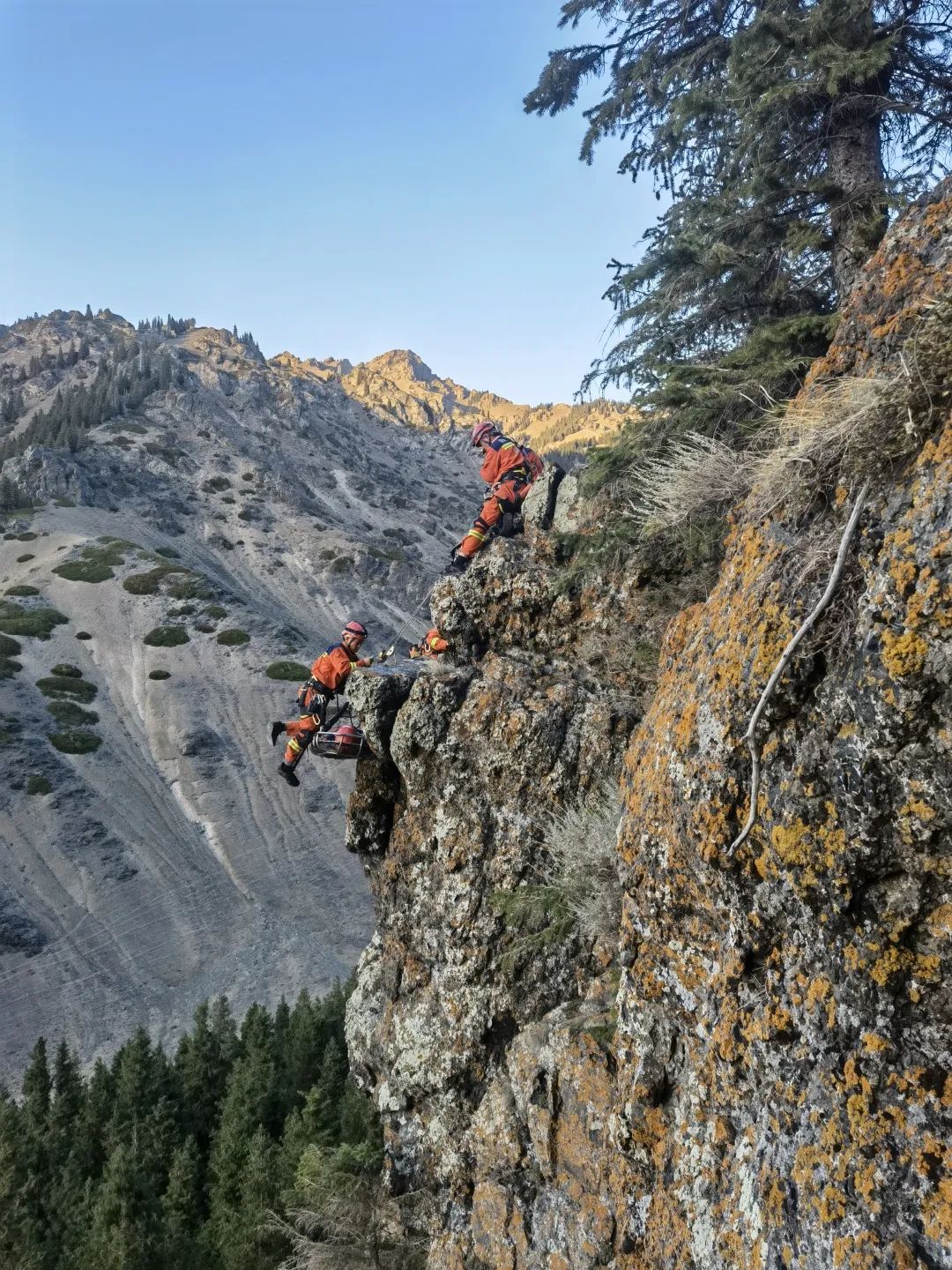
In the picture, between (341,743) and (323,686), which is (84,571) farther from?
(341,743)

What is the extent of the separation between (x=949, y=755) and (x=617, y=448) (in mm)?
7509

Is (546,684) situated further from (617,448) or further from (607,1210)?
(607,1210)

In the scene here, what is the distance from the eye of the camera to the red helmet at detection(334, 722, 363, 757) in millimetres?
12922

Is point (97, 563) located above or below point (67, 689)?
above

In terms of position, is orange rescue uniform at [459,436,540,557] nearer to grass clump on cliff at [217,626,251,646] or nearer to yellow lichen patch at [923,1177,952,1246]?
yellow lichen patch at [923,1177,952,1246]

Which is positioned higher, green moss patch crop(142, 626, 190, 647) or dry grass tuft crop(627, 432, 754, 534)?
dry grass tuft crop(627, 432, 754, 534)

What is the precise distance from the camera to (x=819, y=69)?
9219 millimetres

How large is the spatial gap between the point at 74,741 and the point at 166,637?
43.3ft

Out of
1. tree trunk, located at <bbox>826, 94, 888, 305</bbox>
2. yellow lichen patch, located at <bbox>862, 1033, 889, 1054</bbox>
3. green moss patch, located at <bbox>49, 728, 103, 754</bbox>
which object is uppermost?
tree trunk, located at <bbox>826, 94, 888, 305</bbox>

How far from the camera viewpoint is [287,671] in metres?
48.0

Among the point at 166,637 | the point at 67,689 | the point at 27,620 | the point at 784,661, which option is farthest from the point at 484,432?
the point at 27,620

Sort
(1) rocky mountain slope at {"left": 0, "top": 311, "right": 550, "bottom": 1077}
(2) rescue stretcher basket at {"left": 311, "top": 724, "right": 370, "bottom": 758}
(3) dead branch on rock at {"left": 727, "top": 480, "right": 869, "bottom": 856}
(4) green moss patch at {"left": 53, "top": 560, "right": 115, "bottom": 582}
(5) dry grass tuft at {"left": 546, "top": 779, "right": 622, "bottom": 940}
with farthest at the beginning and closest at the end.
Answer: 1. (4) green moss patch at {"left": 53, "top": 560, "right": 115, "bottom": 582}
2. (1) rocky mountain slope at {"left": 0, "top": 311, "right": 550, "bottom": 1077}
3. (2) rescue stretcher basket at {"left": 311, "top": 724, "right": 370, "bottom": 758}
4. (5) dry grass tuft at {"left": 546, "top": 779, "right": 622, "bottom": 940}
5. (3) dead branch on rock at {"left": 727, "top": 480, "right": 869, "bottom": 856}

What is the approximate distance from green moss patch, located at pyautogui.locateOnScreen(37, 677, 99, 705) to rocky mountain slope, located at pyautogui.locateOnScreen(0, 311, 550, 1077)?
140 millimetres

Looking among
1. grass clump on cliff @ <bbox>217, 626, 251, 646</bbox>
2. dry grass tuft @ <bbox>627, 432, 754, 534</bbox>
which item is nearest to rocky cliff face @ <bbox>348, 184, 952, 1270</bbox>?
dry grass tuft @ <bbox>627, 432, 754, 534</bbox>
